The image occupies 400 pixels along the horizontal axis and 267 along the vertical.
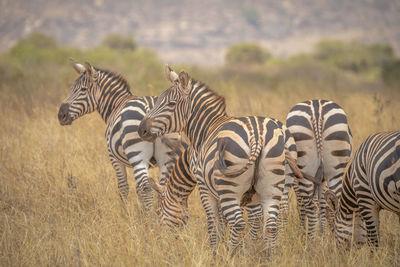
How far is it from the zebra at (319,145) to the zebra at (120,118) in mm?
1714

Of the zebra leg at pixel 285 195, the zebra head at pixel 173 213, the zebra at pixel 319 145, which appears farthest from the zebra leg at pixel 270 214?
A: the zebra head at pixel 173 213

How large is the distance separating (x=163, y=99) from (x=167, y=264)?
176 centimetres

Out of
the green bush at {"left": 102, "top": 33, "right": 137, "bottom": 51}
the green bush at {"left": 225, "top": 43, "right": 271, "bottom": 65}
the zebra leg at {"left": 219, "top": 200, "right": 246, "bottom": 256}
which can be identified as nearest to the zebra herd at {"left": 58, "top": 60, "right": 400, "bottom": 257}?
the zebra leg at {"left": 219, "top": 200, "right": 246, "bottom": 256}

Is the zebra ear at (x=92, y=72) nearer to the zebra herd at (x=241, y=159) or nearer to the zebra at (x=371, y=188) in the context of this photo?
the zebra herd at (x=241, y=159)

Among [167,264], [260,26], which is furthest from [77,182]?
[260,26]

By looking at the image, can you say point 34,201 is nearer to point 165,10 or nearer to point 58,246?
point 58,246

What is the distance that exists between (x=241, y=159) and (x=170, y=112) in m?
1.31

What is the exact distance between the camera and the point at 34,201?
638 centimetres

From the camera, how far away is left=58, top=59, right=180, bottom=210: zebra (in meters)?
6.02

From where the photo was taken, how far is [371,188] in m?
4.19

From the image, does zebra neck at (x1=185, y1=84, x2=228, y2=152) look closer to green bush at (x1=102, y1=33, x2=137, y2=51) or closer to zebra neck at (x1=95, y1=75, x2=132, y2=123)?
zebra neck at (x1=95, y1=75, x2=132, y2=123)

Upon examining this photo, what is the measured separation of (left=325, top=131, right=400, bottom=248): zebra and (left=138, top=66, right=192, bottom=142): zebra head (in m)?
1.79

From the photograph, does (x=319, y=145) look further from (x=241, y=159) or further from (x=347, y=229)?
(x=241, y=159)

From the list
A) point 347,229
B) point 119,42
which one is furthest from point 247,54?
point 347,229
